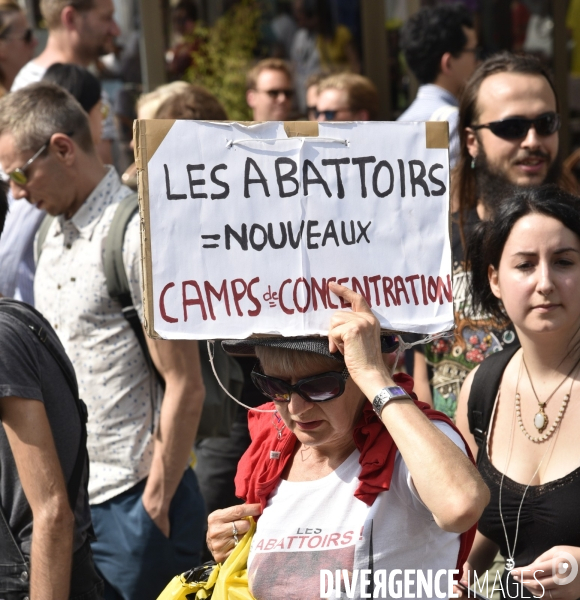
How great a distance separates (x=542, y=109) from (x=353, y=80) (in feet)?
8.82

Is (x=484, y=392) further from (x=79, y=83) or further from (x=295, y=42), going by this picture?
(x=295, y=42)

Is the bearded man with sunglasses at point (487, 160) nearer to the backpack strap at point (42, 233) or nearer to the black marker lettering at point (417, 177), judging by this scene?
the black marker lettering at point (417, 177)

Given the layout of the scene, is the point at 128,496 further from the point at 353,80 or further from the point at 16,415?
the point at 353,80

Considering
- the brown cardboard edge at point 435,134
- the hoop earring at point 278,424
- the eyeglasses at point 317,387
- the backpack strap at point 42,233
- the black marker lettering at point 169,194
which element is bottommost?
the hoop earring at point 278,424

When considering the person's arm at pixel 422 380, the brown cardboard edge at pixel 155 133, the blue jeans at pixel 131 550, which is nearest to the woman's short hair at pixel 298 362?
the brown cardboard edge at pixel 155 133

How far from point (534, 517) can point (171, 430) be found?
1.38m

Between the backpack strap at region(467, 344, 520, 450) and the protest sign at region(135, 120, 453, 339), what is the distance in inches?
33.4

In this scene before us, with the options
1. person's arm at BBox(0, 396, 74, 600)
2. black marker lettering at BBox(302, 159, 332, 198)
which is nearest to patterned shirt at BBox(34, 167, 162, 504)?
person's arm at BBox(0, 396, 74, 600)

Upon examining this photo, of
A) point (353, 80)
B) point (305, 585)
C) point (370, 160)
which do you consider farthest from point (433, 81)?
point (305, 585)

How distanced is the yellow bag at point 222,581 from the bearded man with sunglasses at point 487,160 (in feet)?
4.70

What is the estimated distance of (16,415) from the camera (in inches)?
99.8

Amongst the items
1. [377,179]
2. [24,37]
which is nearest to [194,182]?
[377,179]

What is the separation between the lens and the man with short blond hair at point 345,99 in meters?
6.20

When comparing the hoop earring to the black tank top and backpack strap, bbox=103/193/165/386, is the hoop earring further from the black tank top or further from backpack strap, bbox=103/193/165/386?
backpack strap, bbox=103/193/165/386
